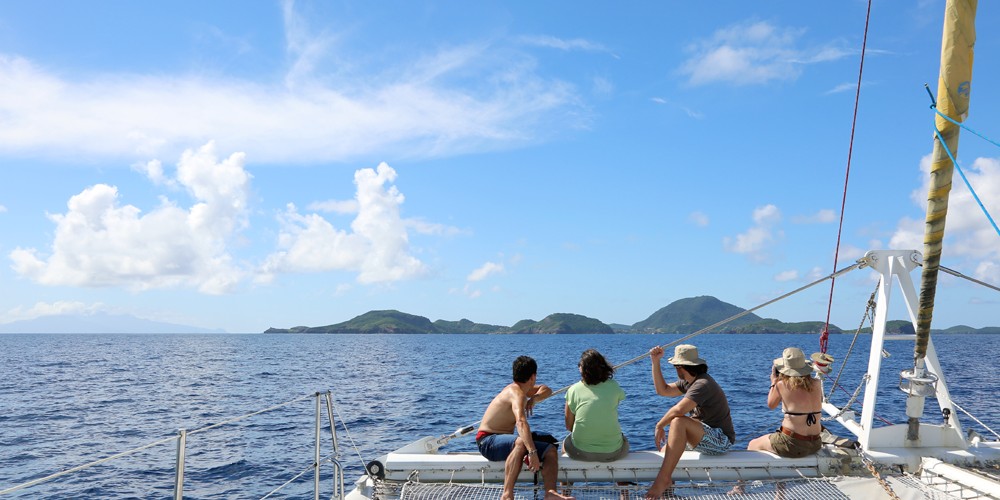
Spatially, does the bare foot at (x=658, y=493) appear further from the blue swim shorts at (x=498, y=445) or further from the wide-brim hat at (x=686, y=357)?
the wide-brim hat at (x=686, y=357)

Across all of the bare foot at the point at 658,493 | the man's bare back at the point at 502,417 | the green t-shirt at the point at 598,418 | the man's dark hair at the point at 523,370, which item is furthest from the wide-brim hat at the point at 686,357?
the man's bare back at the point at 502,417

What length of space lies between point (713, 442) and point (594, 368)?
1.64m

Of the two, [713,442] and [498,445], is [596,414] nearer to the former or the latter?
[498,445]

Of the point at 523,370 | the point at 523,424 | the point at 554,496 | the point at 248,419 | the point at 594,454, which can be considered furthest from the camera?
the point at 248,419

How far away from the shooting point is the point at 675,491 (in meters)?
6.43

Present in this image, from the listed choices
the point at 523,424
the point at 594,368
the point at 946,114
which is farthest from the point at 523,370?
the point at 946,114

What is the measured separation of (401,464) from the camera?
690 cm

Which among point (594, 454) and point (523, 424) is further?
point (594, 454)

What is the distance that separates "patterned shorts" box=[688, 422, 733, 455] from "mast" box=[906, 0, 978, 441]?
7.95ft

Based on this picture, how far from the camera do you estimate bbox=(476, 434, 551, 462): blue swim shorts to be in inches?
262

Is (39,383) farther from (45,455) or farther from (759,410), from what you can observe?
(759,410)

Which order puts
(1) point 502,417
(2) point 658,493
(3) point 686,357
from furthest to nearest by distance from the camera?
(3) point 686,357 < (1) point 502,417 < (2) point 658,493

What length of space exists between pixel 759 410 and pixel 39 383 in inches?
1687

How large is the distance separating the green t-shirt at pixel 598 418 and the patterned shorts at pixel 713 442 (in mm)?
965
